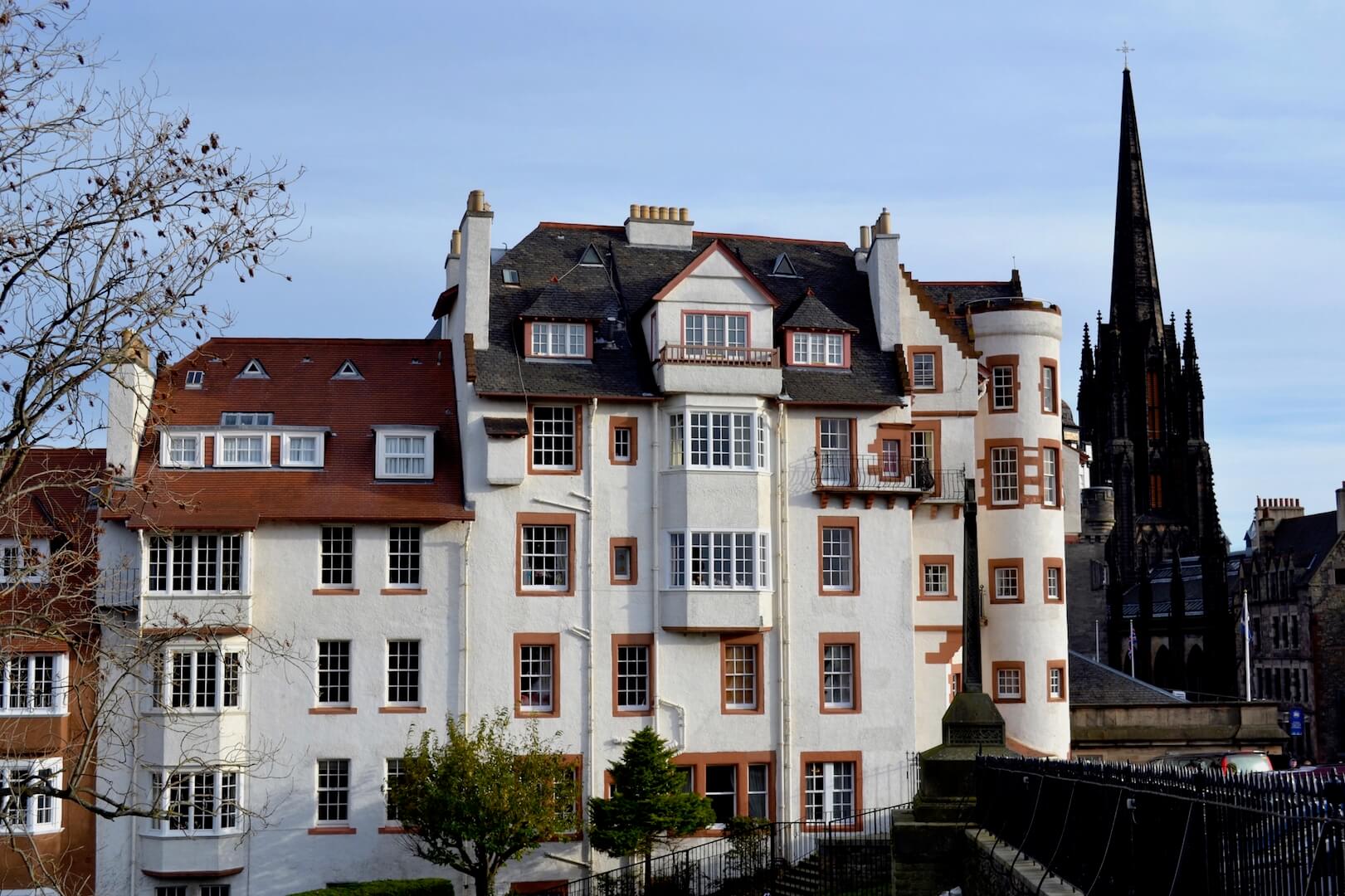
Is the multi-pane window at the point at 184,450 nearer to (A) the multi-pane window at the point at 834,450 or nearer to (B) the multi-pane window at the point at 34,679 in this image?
(B) the multi-pane window at the point at 34,679

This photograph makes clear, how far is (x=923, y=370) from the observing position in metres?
49.5

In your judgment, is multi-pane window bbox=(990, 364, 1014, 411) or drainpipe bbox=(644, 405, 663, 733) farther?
multi-pane window bbox=(990, 364, 1014, 411)

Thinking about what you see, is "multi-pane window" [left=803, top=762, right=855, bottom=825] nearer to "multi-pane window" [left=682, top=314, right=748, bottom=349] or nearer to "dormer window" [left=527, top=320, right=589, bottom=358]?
"multi-pane window" [left=682, top=314, right=748, bottom=349]

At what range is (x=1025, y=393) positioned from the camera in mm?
51094

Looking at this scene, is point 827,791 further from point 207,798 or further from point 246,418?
point 246,418

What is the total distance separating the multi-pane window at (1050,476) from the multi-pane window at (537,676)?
55.0ft

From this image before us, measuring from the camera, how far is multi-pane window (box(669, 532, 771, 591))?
4488 centimetres

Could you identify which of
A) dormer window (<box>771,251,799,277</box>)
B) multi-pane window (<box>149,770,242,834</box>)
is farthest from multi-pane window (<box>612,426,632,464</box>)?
multi-pane window (<box>149,770,242,834</box>)

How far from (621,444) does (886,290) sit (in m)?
9.64

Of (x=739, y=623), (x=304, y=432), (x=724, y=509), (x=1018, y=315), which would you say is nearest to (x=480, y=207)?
(x=304, y=432)

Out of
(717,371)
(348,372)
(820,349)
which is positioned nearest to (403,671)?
(348,372)

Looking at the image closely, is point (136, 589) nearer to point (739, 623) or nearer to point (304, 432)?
point (304, 432)

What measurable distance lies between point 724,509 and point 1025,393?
11.9m

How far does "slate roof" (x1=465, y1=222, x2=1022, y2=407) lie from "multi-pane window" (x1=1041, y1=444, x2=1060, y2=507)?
262 inches
